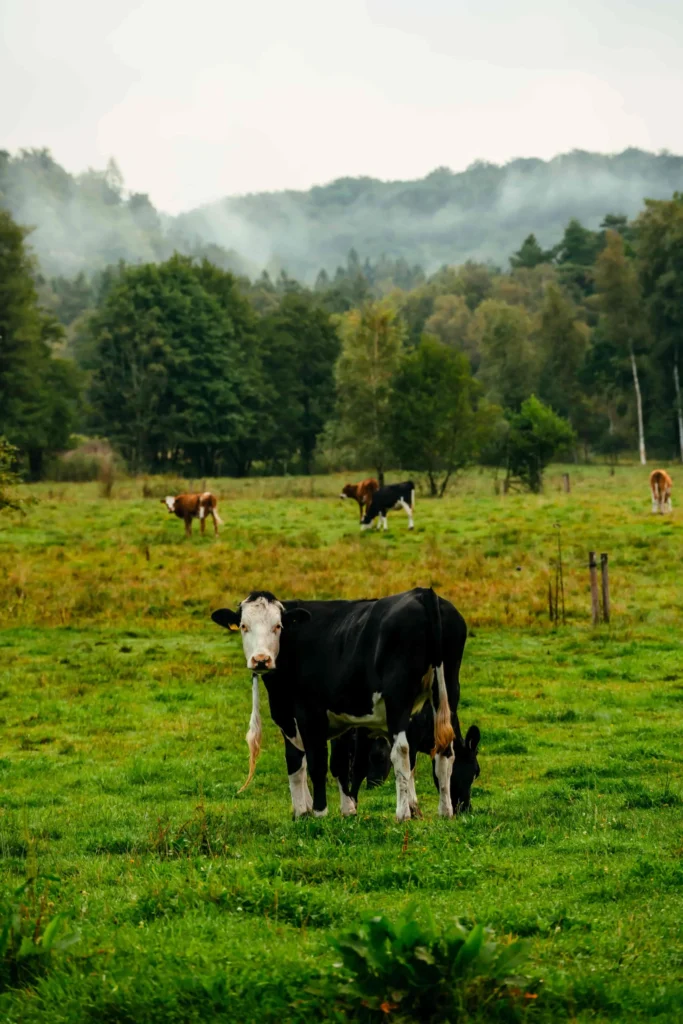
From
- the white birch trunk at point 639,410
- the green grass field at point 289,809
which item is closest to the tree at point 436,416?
the white birch trunk at point 639,410

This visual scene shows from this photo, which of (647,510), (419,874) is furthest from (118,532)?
(419,874)

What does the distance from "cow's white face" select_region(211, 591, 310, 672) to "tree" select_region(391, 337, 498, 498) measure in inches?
1891

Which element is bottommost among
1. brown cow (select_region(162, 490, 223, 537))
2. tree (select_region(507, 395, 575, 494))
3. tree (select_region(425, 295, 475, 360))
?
brown cow (select_region(162, 490, 223, 537))

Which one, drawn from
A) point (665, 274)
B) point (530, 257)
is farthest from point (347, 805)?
point (530, 257)

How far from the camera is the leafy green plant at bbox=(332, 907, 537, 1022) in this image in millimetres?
5594

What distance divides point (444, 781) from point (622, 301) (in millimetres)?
77921

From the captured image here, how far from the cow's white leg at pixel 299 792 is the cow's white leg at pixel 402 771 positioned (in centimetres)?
112

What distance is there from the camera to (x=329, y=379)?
293 feet

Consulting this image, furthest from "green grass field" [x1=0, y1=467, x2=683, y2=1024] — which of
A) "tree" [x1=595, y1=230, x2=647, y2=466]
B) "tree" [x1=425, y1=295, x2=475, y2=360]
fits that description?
"tree" [x1=425, y1=295, x2=475, y2=360]

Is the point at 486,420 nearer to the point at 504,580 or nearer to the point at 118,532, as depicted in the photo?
the point at 118,532

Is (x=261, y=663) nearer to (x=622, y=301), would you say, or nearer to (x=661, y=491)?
(x=661, y=491)

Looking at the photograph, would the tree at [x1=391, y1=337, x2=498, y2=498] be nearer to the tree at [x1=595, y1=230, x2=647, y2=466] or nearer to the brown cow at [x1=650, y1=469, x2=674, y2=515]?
the brown cow at [x1=650, y1=469, x2=674, y2=515]

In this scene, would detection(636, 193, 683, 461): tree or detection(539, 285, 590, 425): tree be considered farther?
detection(539, 285, 590, 425): tree

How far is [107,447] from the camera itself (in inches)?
3255
